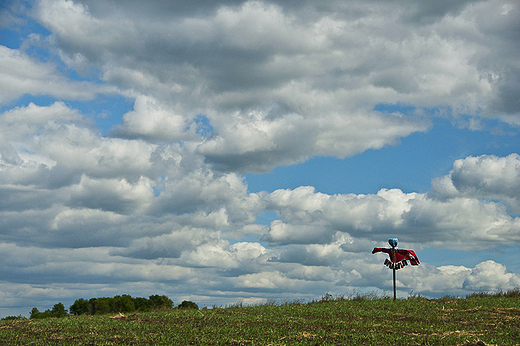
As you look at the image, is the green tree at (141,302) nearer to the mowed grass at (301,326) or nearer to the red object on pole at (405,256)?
the mowed grass at (301,326)

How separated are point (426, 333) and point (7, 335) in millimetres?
16958

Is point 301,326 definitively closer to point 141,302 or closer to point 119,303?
point 119,303

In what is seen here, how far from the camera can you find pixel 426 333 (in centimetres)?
1773

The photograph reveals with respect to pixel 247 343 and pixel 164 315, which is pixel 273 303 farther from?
pixel 247 343

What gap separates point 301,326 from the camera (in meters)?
19.9

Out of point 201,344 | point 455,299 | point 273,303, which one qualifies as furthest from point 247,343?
point 455,299

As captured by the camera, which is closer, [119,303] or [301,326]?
[301,326]

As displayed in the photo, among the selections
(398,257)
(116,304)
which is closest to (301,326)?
(398,257)

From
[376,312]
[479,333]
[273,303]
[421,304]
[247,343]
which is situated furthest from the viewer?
[273,303]

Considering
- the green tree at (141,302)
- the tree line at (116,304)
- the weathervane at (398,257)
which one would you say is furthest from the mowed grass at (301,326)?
the green tree at (141,302)

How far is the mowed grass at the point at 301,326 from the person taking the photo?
656 inches

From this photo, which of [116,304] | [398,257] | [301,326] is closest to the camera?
[301,326]

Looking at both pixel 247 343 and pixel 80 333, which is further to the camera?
pixel 80 333

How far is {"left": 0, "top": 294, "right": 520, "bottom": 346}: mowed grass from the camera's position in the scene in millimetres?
16672
